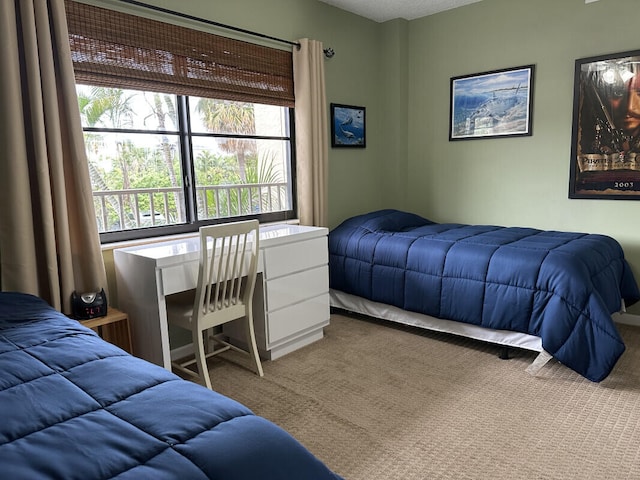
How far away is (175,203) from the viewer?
332 centimetres

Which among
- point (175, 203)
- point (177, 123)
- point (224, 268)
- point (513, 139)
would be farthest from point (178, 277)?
point (513, 139)

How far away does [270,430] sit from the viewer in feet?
3.44

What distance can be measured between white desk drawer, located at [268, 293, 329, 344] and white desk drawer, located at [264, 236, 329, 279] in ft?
0.83

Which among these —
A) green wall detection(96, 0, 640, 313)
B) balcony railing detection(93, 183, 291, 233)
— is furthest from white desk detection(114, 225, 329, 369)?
green wall detection(96, 0, 640, 313)

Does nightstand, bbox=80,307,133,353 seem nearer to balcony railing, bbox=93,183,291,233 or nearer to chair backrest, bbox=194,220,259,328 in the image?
chair backrest, bbox=194,220,259,328

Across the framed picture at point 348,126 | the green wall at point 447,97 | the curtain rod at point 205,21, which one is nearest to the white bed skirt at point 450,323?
the green wall at point 447,97

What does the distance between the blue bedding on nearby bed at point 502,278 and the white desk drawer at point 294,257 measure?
1.51 ft

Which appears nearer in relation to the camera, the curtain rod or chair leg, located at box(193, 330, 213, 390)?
chair leg, located at box(193, 330, 213, 390)

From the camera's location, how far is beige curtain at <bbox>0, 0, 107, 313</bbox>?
2.18m

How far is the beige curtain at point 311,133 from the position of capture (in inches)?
143

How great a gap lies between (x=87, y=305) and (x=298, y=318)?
1.29m

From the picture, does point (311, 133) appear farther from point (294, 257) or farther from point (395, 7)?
point (395, 7)

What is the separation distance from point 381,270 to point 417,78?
2.13 metres

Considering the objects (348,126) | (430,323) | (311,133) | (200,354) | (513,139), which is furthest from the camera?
(348,126)
